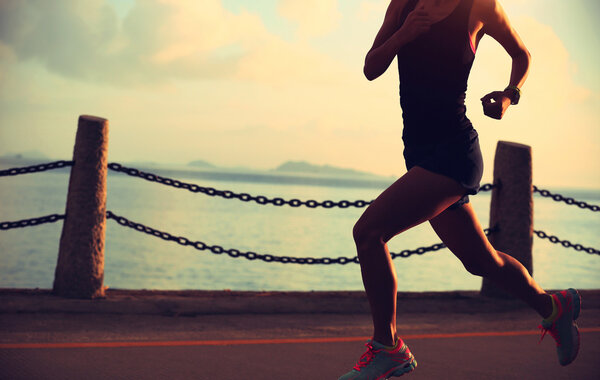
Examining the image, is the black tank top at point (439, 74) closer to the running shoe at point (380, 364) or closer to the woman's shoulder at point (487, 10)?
the woman's shoulder at point (487, 10)

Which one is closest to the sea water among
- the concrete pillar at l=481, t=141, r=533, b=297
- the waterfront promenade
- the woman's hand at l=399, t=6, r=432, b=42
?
the concrete pillar at l=481, t=141, r=533, b=297

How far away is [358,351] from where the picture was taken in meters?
5.22

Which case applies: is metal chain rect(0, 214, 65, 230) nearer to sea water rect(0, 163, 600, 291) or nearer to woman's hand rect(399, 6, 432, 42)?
woman's hand rect(399, 6, 432, 42)

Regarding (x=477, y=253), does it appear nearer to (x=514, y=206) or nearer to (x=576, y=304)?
(x=576, y=304)

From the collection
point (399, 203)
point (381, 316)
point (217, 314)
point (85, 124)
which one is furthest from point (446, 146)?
point (85, 124)

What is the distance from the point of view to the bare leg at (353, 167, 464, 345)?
3.69 meters

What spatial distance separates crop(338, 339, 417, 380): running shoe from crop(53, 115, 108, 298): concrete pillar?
3417 millimetres

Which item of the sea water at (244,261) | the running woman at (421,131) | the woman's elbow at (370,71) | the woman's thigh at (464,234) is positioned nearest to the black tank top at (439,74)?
the running woman at (421,131)

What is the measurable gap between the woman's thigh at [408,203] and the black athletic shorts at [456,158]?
35 millimetres

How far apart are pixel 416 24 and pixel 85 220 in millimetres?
3879

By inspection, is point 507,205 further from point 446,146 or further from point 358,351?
point 446,146

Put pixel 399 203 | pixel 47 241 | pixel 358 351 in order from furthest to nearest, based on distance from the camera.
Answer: pixel 47 241 < pixel 358 351 < pixel 399 203

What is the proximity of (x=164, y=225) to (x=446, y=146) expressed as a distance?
32.1 meters

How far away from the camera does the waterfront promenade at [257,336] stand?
4.62 metres
